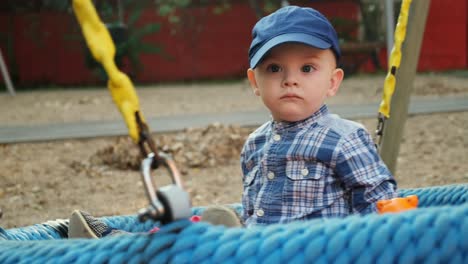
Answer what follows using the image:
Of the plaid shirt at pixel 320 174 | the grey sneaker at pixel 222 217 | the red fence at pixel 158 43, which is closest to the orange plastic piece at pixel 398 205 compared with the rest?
the plaid shirt at pixel 320 174

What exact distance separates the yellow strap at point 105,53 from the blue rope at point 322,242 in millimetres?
151

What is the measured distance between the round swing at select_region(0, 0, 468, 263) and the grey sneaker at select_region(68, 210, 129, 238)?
587mm

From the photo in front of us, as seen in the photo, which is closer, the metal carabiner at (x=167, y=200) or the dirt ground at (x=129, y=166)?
the metal carabiner at (x=167, y=200)

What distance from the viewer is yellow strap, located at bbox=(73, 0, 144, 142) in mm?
825

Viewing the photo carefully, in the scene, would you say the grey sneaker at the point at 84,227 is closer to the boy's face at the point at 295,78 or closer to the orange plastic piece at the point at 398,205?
the boy's face at the point at 295,78

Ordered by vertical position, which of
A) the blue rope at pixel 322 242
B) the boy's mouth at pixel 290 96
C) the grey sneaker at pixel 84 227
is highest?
the boy's mouth at pixel 290 96

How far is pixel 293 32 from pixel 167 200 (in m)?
0.76

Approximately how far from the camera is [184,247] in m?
0.79

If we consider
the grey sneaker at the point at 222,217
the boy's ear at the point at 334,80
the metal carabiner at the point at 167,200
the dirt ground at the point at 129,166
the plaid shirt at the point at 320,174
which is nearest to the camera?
the metal carabiner at the point at 167,200

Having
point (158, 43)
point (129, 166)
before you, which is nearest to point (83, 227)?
point (129, 166)

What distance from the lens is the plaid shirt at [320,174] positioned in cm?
140

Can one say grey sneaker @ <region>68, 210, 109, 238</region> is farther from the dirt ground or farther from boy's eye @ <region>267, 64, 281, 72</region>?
the dirt ground

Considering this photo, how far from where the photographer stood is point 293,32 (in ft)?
4.69

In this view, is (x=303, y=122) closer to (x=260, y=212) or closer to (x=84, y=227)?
(x=260, y=212)
